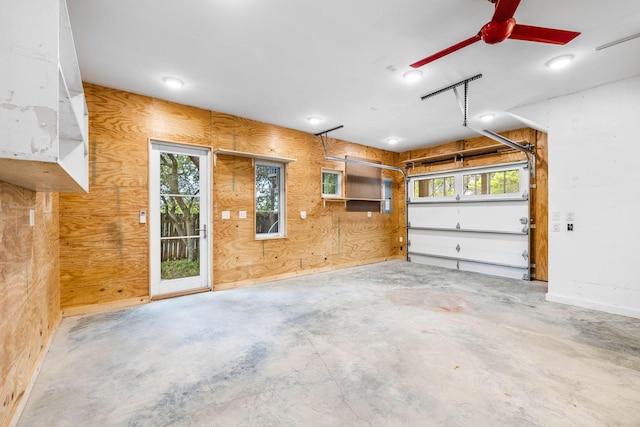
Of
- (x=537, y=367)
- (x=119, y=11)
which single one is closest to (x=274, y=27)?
(x=119, y=11)

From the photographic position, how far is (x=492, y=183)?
221 inches

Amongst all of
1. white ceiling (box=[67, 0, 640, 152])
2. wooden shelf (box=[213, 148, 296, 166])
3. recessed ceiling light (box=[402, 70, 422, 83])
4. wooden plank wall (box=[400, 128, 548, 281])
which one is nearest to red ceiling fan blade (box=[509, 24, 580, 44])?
white ceiling (box=[67, 0, 640, 152])

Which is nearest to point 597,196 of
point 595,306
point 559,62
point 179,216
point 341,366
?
point 595,306

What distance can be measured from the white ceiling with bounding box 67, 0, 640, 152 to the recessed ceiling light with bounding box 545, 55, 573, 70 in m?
0.07

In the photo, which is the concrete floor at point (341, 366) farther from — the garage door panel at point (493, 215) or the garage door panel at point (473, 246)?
the garage door panel at point (493, 215)

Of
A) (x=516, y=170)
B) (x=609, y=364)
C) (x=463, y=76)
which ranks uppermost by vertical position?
(x=463, y=76)

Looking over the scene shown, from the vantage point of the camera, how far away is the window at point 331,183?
5.93 m

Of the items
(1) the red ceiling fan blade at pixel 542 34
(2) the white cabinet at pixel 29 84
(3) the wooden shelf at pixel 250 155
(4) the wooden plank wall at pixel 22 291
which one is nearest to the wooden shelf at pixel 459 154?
(3) the wooden shelf at pixel 250 155

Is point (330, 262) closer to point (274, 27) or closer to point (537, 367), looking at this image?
point (537, 367)

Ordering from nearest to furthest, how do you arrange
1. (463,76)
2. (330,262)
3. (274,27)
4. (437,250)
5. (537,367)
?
(537,367), (274,27), (463,76), (330,262), (437,250)

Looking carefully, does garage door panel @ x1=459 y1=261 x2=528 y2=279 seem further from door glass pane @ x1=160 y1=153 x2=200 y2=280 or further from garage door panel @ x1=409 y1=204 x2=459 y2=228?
door glass pane @ x1=160 y1=153 x2=200 y2=280

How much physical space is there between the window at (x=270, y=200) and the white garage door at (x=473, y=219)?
346 centimetres

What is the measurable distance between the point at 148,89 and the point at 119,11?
1507 millimetres

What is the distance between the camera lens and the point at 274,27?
241 cm
